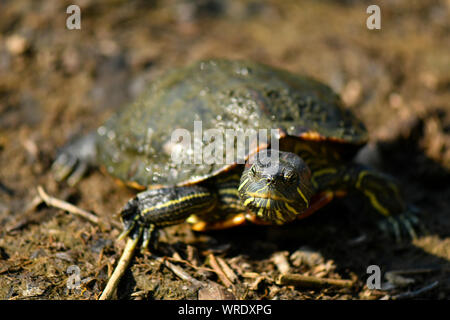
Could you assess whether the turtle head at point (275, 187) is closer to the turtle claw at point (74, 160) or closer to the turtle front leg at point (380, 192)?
the turtle front leg at point (380, 192)

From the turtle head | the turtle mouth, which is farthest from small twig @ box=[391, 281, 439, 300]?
the turtle mouth

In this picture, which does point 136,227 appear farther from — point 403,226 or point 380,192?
point 403,226

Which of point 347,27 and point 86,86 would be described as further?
point 347,27

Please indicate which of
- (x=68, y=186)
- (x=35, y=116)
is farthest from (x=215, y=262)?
(x=35, y=116)

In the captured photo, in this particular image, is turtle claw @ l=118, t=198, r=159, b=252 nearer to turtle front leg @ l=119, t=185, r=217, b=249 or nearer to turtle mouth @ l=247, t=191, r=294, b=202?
turtle front leg @ l=119, t=185, r=217, b=249
